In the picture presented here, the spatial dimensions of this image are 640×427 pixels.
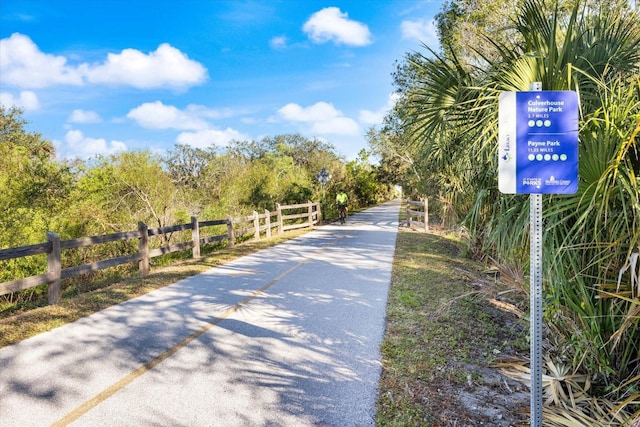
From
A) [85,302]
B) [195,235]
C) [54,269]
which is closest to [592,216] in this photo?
[85,302]

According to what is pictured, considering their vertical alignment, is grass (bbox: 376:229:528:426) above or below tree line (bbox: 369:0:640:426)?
below

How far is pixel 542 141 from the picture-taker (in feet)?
7.84

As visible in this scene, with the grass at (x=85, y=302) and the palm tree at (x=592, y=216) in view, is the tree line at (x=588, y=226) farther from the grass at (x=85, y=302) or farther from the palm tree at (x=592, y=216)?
the grass at (x=85, y=302)

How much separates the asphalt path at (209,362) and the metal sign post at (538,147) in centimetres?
184

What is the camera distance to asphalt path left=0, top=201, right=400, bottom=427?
10.0 ft

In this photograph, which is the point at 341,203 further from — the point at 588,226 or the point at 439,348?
the point at 588,226

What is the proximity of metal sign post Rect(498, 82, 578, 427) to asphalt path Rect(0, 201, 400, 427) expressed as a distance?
6.03 feet

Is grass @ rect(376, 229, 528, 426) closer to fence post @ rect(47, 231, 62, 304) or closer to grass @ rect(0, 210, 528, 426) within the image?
grass @ rect(0, 210, 528, 426)

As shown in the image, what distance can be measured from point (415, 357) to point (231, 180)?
18047mm

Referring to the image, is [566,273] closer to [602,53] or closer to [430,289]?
[602,53]

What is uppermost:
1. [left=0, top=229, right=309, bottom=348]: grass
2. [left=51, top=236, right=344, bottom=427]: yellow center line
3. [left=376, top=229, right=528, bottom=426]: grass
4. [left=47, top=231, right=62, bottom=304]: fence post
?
[left=47, top=231, right=62, bottom=304]: fence post

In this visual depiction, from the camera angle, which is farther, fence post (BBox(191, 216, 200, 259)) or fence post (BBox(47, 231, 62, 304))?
fence post (BBox(191, 216, 200, 259))

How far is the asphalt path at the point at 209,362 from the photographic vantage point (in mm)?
3053

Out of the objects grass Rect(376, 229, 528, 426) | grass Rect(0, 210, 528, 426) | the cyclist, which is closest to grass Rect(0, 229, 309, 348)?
grass Rect(0, 210, 528, 426)
